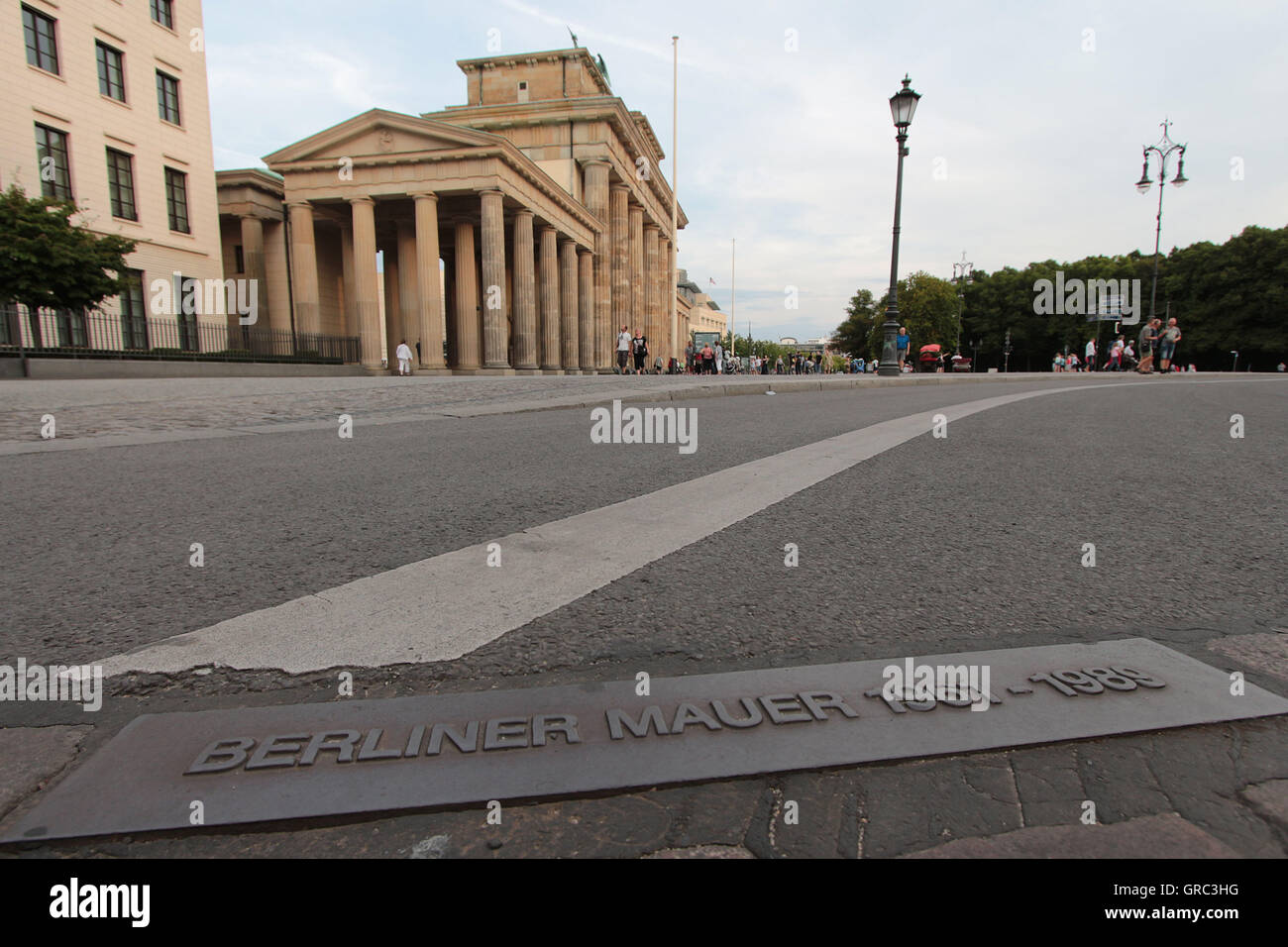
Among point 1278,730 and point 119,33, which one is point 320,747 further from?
point 119,33

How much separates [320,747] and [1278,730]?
7.23ft

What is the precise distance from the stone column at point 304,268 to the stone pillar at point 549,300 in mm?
12032

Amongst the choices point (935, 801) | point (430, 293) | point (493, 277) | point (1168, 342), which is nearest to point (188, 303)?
point (430, 293)

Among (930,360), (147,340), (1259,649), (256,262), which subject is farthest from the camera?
(930,360)

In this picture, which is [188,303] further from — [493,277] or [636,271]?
[636,271]

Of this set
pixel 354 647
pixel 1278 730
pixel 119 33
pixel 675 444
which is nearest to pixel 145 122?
pixel 119 33

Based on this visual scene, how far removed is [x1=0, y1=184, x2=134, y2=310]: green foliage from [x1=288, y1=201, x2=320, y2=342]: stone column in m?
13.9

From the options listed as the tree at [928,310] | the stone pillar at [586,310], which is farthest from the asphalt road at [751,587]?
the tree at [928,310]

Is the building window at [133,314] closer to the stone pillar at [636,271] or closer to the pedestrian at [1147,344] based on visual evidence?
the stone pillar at [636,271]

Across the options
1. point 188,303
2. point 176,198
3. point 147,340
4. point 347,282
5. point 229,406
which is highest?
point 176,198

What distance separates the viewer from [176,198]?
29094 mm

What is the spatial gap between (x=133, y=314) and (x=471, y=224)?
17.6 meters

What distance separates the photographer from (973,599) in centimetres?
244

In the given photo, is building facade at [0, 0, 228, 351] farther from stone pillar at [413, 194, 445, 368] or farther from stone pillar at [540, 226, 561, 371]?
stone pillar at [540, 226, 561, 371]
